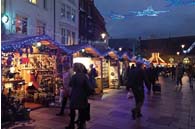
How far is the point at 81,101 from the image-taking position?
26.1ft

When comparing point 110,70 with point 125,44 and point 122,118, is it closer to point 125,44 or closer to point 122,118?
point 122,118

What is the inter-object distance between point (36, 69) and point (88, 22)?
24440 mm

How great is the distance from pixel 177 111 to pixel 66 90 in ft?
14.2

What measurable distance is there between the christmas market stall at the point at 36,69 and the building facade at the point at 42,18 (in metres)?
2.20

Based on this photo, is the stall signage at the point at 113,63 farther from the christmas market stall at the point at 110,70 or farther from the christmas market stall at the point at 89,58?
the christmas market stall at the point at 89,58

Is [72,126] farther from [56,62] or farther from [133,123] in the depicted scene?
[56,62]

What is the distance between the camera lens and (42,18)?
24.6 meters

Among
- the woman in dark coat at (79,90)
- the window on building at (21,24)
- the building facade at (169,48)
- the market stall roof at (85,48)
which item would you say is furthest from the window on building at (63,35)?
the building facade at (169,48)

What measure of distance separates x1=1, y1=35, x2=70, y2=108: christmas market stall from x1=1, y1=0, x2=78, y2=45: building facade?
2.20 m

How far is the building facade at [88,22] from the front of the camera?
117ft

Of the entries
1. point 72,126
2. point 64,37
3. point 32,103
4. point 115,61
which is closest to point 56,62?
A: point 32,103

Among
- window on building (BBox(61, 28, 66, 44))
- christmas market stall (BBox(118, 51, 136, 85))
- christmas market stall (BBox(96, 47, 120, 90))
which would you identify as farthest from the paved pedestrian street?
window on building (BBox(61, 28, 66, 44))

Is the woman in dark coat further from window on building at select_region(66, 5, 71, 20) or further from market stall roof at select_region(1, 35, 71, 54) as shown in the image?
window on building at select_region(66, 5, 71, 20)

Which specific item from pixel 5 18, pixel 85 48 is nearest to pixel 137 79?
pixel 85 48
